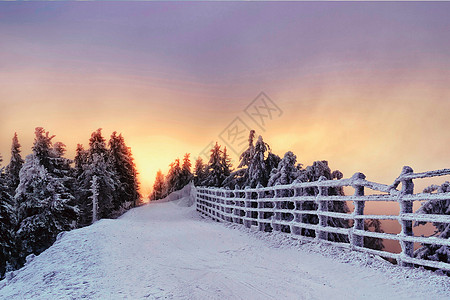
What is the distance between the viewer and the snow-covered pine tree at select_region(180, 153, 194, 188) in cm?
5816

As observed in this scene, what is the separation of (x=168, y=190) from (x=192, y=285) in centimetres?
5856

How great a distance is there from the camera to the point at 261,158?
2058 centimetres

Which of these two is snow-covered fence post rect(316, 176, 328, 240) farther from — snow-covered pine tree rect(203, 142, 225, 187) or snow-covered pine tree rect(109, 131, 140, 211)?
snow-covered pine tree rect(109, 131, 140, 211)

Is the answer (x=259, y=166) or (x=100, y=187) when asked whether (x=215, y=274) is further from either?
(x=100, y=187)

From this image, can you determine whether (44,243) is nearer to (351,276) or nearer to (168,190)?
(351,276)

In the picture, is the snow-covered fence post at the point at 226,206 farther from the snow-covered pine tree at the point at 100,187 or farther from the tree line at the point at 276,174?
the snow-covered pine tree at the point at 100,187

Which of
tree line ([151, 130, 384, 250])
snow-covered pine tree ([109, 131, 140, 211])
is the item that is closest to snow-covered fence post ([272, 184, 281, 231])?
tree line ([151, 130, 384, 250])

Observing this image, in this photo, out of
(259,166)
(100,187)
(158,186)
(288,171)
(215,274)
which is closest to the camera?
(215,274)

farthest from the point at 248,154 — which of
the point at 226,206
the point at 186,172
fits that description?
the point at 186,172

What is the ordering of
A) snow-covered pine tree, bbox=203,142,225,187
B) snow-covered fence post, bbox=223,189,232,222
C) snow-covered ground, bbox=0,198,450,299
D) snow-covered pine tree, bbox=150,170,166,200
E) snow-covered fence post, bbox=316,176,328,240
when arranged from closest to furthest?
snow-covered ground, bbox=0,198,450,299 < snow-covered fence post, bbox=316,176,328,240 < snow-covered fence post, bbox=223,189,232,222 < snow-covered pine tree, bbox=203,142,225,187 < snow-covered pine tree, bbox=150,170,166,200

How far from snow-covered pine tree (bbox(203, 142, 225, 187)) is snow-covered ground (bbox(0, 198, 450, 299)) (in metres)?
26.7

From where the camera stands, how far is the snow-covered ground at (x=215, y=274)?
4.92 meters

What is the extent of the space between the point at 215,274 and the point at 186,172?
177 feet

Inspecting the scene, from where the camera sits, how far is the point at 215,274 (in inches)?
233
